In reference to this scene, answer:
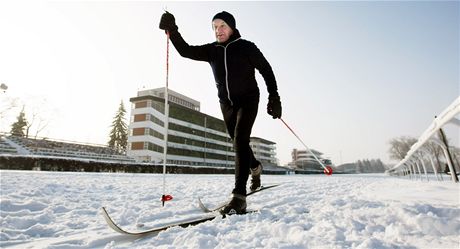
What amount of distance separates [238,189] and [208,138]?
63997mm

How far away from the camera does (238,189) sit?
9.36ft

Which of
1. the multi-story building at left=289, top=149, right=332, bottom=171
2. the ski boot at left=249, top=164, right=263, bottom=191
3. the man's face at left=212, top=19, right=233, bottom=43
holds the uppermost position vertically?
the multi-story building at left=289, top=149, right=332, bottom=171

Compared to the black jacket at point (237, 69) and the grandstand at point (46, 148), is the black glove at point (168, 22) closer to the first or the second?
the black jacket at point (237, 69)

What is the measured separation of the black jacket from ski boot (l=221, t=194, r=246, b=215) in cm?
111

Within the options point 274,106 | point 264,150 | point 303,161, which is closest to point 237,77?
point 274,106

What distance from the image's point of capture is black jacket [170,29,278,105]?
10.5 ft

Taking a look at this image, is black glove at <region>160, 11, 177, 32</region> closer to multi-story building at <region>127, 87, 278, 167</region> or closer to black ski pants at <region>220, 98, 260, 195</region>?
black ski pants at <region>220, 98, 260, 195</region>

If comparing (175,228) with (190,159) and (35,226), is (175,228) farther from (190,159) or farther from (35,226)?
(190,159)

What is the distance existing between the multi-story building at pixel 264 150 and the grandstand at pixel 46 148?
184ft

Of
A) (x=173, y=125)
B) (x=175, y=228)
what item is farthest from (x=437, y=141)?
(x=173, y=125)

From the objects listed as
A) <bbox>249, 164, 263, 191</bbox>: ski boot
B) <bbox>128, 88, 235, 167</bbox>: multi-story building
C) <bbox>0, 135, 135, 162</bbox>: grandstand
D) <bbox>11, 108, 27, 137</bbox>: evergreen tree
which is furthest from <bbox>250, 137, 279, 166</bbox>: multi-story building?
<bbox>249, 164, 263, 191</bbox>: ski boot

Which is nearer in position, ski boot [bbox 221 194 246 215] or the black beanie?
ski boot [bbox 221 194 246 215]

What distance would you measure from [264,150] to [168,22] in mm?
95247

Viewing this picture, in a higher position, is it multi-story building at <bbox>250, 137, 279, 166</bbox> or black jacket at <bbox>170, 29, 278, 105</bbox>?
multi-story building at <bbox>250, 137, 279, 166</bbox>
